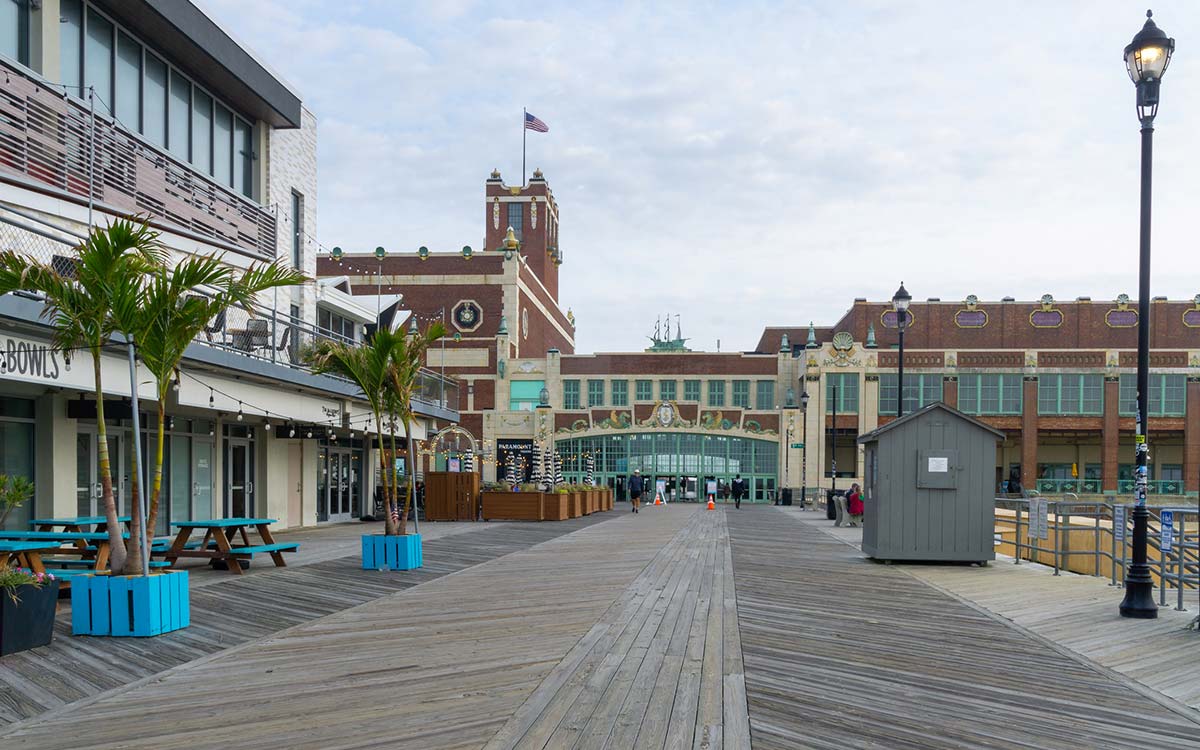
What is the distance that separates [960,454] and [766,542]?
25.5 ft

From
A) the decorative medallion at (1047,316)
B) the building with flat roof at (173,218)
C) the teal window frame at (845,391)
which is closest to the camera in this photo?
the building with flat roof at (173,218)

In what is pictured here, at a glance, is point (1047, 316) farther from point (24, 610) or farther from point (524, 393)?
point (24, 610)

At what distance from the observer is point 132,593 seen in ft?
32.1

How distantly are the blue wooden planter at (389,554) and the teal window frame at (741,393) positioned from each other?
5210 cm

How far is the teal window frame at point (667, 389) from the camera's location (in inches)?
2640

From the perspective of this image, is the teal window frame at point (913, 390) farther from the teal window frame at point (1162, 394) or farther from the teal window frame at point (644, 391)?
the teal window frame at point (644, 391)

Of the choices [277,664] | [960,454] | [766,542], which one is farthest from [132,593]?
[766,542]

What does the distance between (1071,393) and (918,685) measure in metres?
60.2

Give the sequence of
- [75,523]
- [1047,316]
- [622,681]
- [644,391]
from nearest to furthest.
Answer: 1. [622,681]
2. [75,523]
3. [1047,316]
4. [644,391]

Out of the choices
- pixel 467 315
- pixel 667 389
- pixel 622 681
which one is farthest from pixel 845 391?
pixel 622 681

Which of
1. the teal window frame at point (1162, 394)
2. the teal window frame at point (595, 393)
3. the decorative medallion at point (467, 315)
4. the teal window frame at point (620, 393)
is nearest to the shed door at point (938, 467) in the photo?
the teal window frame at point (620, 393)

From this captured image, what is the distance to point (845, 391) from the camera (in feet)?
209

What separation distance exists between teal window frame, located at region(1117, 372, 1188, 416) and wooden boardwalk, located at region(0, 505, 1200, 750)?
5495 cm

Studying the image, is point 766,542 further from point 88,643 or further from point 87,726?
point 87,726
